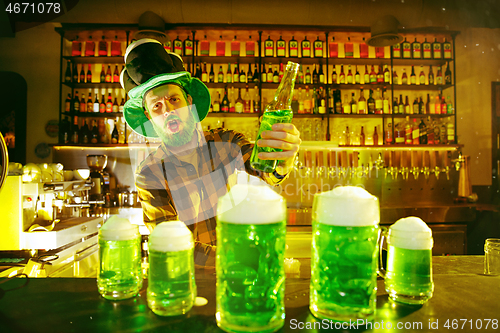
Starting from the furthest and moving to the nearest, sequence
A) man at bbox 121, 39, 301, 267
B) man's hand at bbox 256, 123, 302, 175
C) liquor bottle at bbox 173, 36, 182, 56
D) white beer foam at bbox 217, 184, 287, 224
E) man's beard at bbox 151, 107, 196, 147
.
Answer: liquor bottle at bbox 173, 36, 182, 56 → man's beard at bbox 151, 107, 196, 147 → man at bbox 121, 39, 301, 267 → man's hand at bbox 256, 123, 302, 175 → white beer foam at bbox 217, 184, 287, 224

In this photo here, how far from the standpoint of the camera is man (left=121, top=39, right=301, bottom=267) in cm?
124

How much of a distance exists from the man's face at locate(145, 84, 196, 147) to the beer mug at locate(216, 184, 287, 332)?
3.04 feet

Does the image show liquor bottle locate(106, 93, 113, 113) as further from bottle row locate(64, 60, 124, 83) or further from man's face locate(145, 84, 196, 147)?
man's face locate(145, 84, 196, 147)

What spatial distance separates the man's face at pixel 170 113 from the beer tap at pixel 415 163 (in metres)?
3.19

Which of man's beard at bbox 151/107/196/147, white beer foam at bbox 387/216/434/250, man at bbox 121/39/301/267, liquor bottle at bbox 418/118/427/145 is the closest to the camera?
white beer foam at bbox 387/216/434/250

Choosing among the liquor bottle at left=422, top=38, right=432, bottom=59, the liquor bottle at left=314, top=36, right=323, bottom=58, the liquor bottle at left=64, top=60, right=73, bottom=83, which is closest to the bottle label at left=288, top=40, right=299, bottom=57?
the liquor bottle at left=314, top=36, right=323, bottom=58

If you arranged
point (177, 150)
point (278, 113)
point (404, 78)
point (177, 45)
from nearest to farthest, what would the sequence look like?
point (278, 113), point (177, 150), point (177, 45), point (404, 78)

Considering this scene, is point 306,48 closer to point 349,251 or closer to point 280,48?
point 280,48

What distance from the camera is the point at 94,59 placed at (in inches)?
147

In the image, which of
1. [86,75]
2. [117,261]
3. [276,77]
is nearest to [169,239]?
[117,261]

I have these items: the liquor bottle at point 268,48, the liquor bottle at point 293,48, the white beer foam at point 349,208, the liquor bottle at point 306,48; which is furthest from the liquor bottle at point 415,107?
the white beer foam at point 349,208

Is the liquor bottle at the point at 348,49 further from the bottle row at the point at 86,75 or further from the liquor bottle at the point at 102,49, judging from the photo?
the liquor bottle at the point at 102,49

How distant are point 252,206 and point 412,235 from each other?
13.1 inches

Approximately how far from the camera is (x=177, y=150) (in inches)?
56.1
